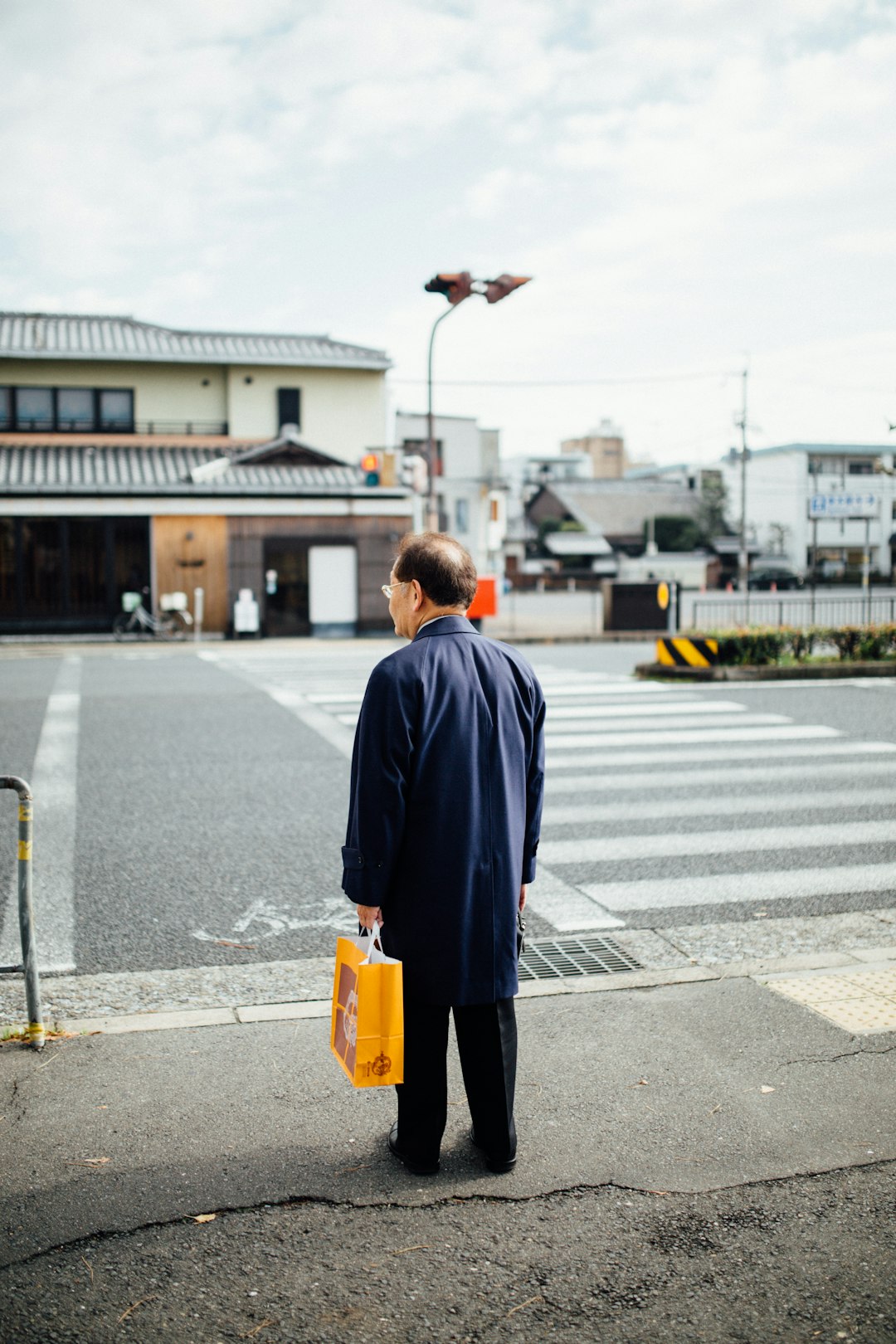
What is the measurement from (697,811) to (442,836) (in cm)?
530

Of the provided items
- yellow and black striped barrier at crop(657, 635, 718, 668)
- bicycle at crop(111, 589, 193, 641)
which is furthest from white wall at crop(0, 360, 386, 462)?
yellow and black striped barrier at crop(657, 635, 718, 668)

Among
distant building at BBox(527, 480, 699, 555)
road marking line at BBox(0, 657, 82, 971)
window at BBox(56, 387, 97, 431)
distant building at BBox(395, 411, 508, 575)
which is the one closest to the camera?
road marking line at BBox(0, 657, 82, 971)

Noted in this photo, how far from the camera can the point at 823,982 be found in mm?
4641

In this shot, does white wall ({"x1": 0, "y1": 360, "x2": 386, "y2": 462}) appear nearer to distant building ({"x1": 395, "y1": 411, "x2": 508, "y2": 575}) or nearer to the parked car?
distant building ({"x1": 395, "y1": 411, "x2": 508, "y2": 575})

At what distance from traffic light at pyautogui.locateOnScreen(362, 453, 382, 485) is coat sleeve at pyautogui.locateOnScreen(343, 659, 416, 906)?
69.7ft

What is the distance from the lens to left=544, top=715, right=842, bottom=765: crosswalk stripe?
35.2 ft

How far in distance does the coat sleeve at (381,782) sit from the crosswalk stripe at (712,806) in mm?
4684

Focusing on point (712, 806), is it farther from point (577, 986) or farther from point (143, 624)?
point (143, 624)

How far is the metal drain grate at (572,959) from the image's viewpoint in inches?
191

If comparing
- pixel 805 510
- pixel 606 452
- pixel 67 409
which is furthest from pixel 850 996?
pixel 606 452

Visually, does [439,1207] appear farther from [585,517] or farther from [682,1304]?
[585,517]

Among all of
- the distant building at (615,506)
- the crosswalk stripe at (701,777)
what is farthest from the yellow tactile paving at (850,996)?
the distant building at (615,506)

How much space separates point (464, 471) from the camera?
59.8 meters

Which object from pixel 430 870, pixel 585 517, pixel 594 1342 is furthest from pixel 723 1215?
pixel 585 517
